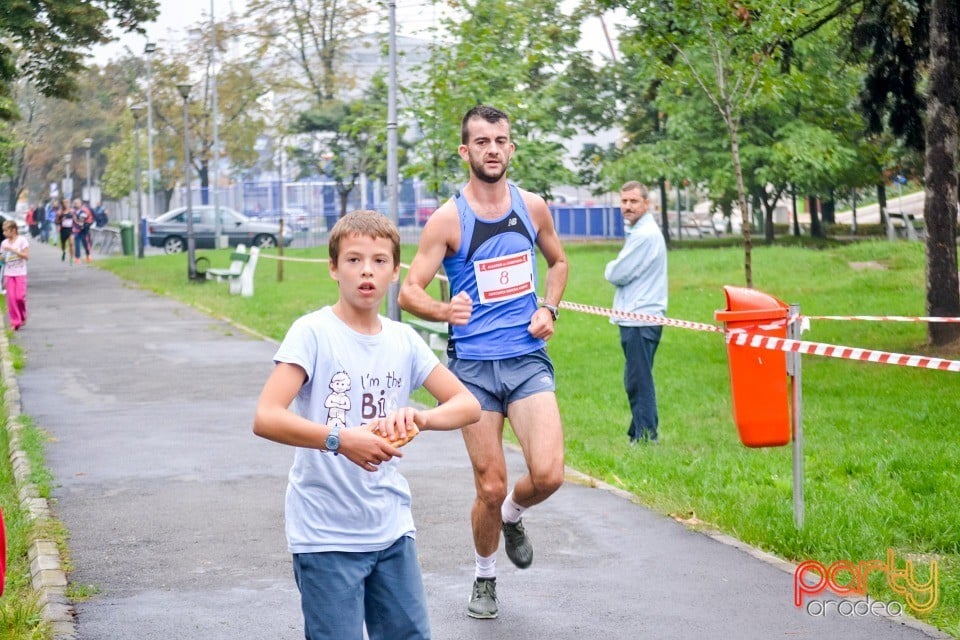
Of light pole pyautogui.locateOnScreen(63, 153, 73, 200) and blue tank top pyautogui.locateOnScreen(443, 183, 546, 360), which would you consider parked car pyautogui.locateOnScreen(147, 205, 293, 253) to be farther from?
blue tank top pyautogui.locateOnScreen(443, 183, 546, 360)

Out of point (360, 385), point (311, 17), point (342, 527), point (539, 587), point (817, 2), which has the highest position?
point (311, 17)

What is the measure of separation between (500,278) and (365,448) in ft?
7.60

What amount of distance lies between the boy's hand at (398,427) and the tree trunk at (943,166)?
40.6 ft

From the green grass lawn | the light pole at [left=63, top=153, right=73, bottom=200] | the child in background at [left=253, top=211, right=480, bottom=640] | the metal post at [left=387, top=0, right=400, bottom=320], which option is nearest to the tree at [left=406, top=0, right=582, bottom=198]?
the metal post at [left=387, top=0, right=400, bottom=320]

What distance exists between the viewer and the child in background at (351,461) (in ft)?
13.1

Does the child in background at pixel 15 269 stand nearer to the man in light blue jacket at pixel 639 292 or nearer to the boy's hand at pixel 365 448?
the man in light blue jacket at pixel 639 292

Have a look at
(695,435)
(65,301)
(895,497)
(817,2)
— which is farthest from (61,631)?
(65,301)

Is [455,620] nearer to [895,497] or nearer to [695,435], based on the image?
[895,497]

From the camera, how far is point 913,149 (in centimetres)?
1761

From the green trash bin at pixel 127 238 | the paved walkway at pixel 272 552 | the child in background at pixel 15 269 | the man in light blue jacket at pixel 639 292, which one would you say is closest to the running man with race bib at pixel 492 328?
the paved walkway at pixel 272 552

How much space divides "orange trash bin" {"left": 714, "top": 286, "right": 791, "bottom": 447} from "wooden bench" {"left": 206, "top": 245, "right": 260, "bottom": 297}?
2040cm

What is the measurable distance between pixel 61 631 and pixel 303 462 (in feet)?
7.40

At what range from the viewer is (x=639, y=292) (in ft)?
33.6

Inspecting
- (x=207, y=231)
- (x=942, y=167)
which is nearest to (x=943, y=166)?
(x=942, y=167)
